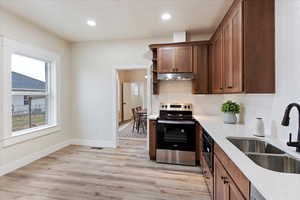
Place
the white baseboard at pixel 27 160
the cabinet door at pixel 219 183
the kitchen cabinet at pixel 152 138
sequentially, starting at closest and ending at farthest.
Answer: the cabinet door at pixel 219 183
the white baseboard at pixel 27 160
the kitchen cabinet at pixel 152 138

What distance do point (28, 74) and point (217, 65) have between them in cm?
375

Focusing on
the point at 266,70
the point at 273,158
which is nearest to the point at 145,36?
the point at 266,70

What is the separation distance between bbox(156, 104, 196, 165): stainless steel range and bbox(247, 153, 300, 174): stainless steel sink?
1.78 metres

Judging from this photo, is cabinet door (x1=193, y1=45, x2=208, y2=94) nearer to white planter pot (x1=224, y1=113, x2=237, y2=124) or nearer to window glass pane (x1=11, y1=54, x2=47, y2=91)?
white planter pot (x1=224, y1=113, x2=237, y2=124)

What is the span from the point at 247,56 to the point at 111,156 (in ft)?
10.5

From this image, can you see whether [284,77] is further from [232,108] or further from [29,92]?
[29,92]

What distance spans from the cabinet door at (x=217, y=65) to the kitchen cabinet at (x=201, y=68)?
0.15 m

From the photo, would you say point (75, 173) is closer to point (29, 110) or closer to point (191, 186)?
point (29, 110)

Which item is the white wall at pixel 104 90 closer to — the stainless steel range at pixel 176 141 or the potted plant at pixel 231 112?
the potted plant at pixel 231 112

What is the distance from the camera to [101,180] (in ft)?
8.89

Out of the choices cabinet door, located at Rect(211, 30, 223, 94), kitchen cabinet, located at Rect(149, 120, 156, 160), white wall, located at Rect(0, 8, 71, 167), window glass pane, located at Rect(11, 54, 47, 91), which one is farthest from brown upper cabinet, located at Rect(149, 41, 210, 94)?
window glass pane, located at Rect(11, 54, 47, 91)

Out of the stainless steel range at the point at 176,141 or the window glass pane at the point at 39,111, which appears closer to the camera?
the stainless steel range at the point at 176,141

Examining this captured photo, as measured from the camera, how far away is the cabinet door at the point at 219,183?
148cm

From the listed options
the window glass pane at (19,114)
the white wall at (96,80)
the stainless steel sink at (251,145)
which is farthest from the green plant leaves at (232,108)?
the window glass pane at (19,114)
